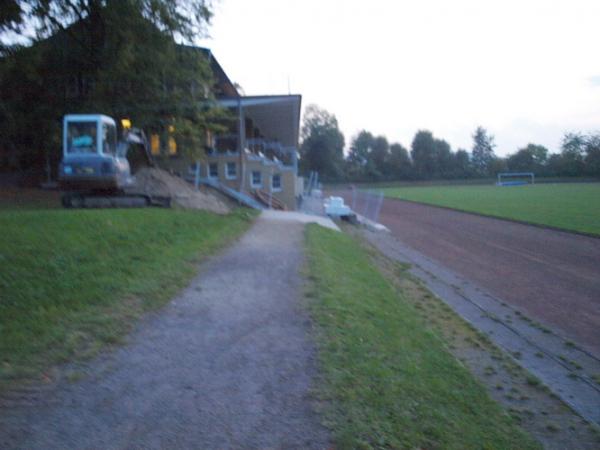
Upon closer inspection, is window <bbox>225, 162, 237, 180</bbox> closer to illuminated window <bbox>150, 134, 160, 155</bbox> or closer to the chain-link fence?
illuminated window <bbox>150, 134, 160, 155</bbox>

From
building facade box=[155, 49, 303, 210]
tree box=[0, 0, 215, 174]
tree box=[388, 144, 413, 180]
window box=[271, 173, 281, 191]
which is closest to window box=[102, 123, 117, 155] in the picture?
tree box=[0, 0, 215, 174]

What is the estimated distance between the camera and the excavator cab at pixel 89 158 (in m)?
17.9

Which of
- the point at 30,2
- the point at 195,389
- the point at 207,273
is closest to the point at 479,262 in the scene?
the point at 207,273

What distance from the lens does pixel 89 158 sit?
58.9 feet

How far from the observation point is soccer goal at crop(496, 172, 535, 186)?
102 metres

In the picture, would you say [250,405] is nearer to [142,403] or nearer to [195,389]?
[195,389]

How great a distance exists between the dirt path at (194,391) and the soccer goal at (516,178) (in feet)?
335

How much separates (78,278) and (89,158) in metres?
10.7

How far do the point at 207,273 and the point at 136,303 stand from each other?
2.51m

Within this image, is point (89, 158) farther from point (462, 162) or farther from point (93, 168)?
point (462, 162)

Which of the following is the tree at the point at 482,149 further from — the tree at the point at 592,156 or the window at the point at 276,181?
the window at the point at 276,181

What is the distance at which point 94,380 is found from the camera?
5.29 metres

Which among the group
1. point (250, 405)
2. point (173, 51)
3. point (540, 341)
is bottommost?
point (540, 341)

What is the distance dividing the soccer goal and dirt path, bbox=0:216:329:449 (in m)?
102
